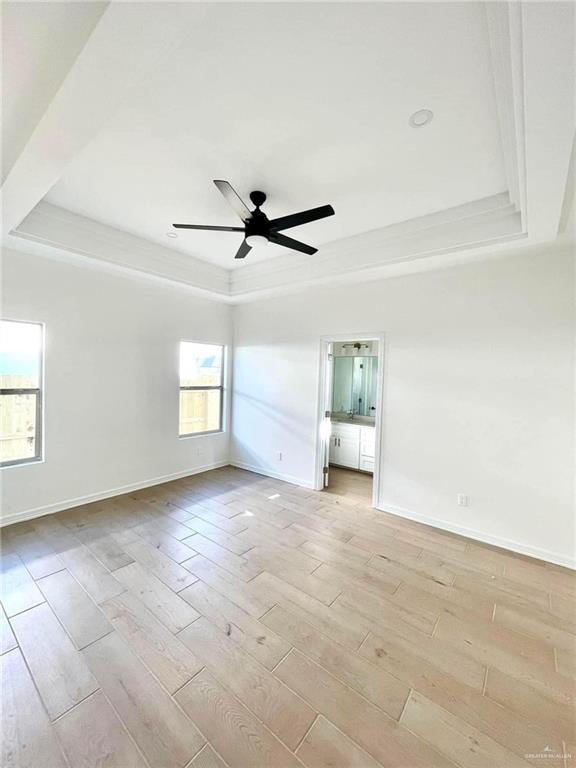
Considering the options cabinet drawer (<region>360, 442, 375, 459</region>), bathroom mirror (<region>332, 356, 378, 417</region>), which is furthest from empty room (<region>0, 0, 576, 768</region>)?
bathroom mirror (<region>332, 356, 378, 417</region>)

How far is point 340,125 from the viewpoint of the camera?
1900 millimetres

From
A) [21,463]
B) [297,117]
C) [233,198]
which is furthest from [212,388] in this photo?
[297,117]

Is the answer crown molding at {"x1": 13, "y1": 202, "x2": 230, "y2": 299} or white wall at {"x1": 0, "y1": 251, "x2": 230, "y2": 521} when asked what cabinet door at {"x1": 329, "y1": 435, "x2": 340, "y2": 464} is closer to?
white wall at {"x1": 0, "y1": 251, "x2": 230, "y2": 521}

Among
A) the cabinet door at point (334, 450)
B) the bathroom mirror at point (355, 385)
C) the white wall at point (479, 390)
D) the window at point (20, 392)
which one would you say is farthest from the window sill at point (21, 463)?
the bathroom mirror at point (355, 385)

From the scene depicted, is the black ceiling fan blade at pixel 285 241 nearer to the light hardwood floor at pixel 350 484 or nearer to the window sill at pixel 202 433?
the light hardwood floor at pixel 350 484

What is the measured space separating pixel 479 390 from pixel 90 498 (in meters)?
4.57

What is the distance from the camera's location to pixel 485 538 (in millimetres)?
3129

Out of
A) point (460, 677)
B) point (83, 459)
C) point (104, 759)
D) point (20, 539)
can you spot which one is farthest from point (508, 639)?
point (83, 459)

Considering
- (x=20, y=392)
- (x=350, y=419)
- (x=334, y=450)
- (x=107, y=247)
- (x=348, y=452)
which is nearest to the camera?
(x=20, y=392)

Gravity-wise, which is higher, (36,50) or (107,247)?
(36,50)

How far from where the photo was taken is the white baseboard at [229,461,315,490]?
14.7 ft

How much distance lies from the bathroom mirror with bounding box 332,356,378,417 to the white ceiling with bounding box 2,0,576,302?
2626 millimetres

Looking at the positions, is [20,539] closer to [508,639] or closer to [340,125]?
[508,639]

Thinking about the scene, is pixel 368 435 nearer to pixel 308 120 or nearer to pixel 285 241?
pixel 285 241
